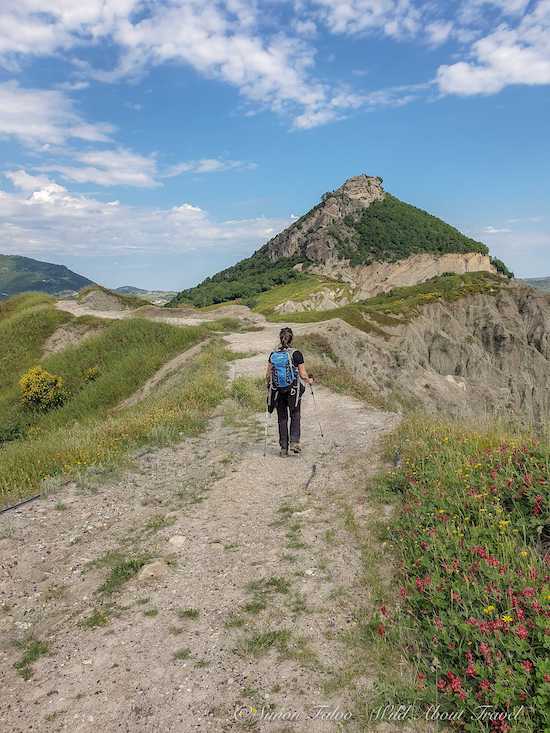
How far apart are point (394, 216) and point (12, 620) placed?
189 metres

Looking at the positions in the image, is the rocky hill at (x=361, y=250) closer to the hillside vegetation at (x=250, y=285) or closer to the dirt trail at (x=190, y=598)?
the hillside vegetation at (x=250, y=285)

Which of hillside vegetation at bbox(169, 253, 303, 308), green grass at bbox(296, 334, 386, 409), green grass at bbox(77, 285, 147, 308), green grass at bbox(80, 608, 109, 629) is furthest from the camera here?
hillside vegetation at bbox(169, 253, 303, 308)

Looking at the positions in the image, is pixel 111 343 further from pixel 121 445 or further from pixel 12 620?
pixel 12 620

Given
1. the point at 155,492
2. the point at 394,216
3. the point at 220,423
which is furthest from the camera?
the point at 394,216

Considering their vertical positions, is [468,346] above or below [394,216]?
below

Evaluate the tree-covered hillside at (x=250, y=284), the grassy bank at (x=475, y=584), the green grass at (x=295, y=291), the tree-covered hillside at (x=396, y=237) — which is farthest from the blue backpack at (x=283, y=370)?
the tree-covered hillside at (x=396, y=237)

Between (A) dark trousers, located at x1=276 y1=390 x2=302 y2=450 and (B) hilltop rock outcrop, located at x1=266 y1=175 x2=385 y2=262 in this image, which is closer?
(A) dark trousers, located at x1=276 y1=390 x2=302 y2=450

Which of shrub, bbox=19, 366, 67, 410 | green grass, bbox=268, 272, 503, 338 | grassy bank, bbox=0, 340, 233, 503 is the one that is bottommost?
shrub, bbox=19, 366, 67, 410

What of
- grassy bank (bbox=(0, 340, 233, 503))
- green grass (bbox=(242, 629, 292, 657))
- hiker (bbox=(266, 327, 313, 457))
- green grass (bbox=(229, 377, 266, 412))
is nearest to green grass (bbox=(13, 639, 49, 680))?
green grass (bbox=(242, 629, 292, 657))

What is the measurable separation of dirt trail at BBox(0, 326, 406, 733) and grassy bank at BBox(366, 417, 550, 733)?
67cm

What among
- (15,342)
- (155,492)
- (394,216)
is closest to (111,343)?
(15,342)

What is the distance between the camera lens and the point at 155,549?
22.5 ft

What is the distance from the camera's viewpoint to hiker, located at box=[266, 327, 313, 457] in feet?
34.5

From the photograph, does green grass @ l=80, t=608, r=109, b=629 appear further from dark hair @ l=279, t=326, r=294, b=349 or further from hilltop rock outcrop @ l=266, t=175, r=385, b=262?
hilltop rock outcrop @ l=266, t=175, r=385, b=262
